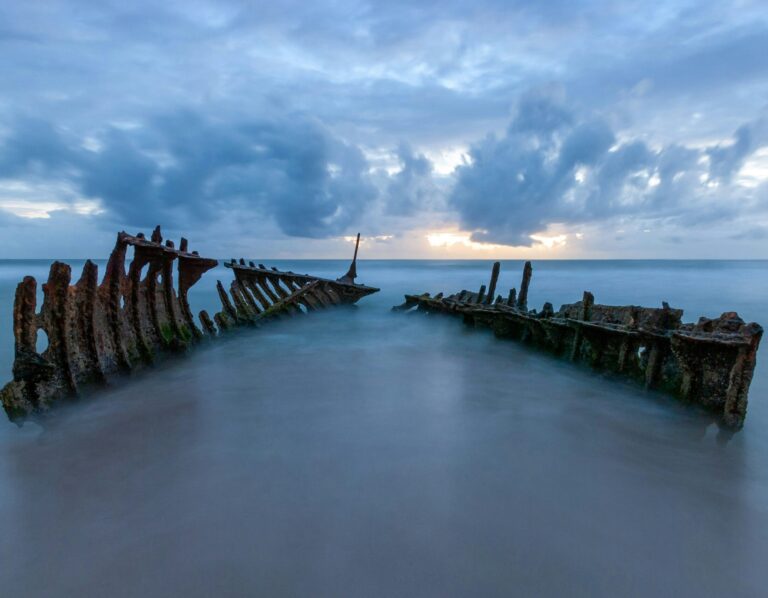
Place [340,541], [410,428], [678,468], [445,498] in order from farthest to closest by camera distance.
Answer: [410,428] < [678,468] < [445,498] < [340,541]

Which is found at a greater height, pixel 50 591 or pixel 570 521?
pixel 570 521

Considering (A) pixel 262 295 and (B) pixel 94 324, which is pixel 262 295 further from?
(B) pixel 94 324

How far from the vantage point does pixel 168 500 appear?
178 inches

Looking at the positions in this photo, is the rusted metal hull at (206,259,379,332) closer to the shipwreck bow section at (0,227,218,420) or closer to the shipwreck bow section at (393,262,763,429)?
the shipwreck bow section at (0,227,218,420)

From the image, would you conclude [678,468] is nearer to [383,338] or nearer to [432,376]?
[432,376]

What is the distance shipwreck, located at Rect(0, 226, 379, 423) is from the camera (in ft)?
19.5

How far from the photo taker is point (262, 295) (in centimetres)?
1611

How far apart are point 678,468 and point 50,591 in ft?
21.1

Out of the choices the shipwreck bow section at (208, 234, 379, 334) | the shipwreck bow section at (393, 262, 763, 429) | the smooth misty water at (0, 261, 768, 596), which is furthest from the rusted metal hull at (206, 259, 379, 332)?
the shipwreck bow section at (393, 262, 763, 429)

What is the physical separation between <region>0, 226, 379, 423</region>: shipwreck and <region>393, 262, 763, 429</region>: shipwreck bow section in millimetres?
8693

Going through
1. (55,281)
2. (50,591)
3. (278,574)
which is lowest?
(50,591)

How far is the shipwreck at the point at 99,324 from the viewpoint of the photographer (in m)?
5.96

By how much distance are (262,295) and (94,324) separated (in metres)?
9.02

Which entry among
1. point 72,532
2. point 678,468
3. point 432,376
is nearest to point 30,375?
point 72,532
